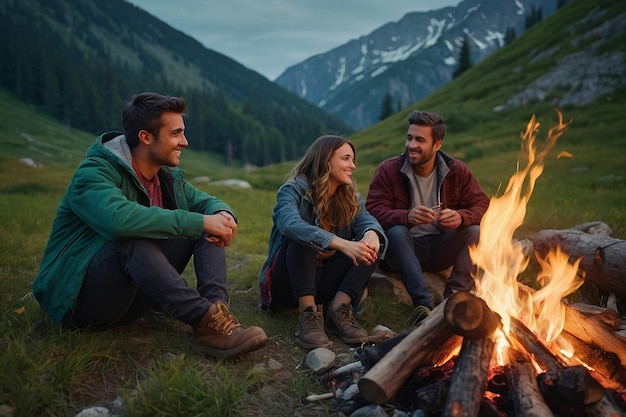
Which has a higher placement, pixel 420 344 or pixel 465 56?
pixel 465 56

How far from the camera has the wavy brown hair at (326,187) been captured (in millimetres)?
5148

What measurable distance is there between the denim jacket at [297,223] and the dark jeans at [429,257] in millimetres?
378

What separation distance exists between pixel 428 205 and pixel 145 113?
357cm

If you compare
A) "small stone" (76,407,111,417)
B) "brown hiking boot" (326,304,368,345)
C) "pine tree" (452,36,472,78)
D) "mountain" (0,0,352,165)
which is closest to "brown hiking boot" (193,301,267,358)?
"small stone" (76,407,111,417)

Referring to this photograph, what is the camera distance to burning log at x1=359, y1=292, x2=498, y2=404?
306 centimetres

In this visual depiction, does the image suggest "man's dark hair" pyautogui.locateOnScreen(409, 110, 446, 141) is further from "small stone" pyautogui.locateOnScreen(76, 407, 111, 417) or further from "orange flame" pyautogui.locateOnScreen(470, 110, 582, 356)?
"small stone" pyautogui.locateOnScreen(76, 407, 111, 417)

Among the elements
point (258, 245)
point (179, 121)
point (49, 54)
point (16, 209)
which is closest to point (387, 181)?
point (179, 121)

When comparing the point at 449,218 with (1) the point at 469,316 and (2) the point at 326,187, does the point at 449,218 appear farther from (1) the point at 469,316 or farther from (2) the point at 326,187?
(1) the point at 469,316

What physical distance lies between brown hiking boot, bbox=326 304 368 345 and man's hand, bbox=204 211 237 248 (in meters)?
1.45

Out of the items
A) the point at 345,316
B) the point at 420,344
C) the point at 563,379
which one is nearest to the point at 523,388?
the point at 563,379

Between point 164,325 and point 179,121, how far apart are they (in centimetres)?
190

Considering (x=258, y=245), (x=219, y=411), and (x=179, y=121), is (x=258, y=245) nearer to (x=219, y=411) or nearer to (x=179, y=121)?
(x=179, y=121)

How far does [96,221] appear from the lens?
3.68 meters

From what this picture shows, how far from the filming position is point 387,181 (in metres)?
6.22
